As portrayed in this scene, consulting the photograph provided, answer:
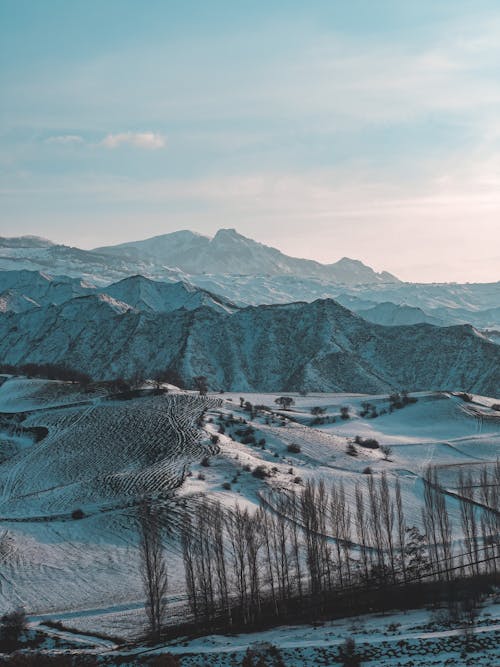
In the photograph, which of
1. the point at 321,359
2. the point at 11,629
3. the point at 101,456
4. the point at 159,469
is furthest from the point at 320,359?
the point at 11,629

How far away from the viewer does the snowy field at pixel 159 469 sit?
44.6m

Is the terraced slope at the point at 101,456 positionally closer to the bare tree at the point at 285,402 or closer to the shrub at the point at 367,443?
the bare tree at the point at 285,402

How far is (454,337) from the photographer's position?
188 meters

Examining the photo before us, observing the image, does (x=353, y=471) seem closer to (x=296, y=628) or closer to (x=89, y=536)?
(x=89, y=536)

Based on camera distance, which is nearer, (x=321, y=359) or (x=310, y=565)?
(x=310, y=565)

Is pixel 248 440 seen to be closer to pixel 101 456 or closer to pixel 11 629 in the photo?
pixel 101 456

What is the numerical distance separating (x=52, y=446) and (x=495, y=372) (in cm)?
11074

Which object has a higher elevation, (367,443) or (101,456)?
(101,456)

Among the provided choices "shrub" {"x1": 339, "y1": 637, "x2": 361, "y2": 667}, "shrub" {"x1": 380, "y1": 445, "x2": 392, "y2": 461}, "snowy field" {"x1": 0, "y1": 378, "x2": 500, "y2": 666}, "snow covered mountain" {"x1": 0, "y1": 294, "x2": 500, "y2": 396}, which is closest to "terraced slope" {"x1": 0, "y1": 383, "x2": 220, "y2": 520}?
"snowy field" {"x1": 0, "y1": 378, "x2": 500, "y2": 666}

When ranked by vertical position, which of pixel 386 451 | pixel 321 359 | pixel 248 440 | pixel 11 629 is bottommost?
pixel 11 629

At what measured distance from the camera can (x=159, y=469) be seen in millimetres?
71688

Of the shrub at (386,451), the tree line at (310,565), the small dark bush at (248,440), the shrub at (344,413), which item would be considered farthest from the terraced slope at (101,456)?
the shrub at (386,451)

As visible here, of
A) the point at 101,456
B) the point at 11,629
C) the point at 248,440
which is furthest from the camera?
the point at 248,440

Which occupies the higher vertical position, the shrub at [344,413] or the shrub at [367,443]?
the shrub at [344,413]
